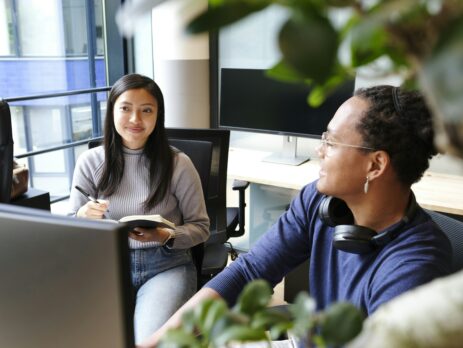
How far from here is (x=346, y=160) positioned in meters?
1.29

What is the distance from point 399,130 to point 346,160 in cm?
16

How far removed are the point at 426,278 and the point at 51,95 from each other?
340cm

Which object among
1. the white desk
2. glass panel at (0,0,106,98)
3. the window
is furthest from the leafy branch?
glass panel at (0,0,106,98)

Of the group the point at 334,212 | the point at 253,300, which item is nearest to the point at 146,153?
the point at 334,212

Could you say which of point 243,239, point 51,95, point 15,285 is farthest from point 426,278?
point 51,95

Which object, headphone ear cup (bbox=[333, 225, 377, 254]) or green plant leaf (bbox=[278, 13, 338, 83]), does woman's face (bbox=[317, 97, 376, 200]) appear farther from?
green plant leaf (bbox=[278, 13, 338, 83])

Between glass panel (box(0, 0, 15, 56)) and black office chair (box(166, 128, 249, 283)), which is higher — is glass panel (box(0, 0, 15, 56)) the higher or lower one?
the higher one

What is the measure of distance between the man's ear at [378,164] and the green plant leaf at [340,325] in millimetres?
864

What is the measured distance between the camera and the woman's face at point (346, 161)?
1263 mm

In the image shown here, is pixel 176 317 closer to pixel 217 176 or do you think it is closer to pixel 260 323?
pixel 260 323

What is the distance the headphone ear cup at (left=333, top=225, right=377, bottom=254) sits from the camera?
3.79 ft

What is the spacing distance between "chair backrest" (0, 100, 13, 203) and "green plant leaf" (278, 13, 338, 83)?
6.19ft

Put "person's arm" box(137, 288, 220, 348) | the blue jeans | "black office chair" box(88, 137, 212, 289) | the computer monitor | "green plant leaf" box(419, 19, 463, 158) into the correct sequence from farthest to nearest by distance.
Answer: "black office chair" box(88, 137, 212, 289) < the blue jeans < "person's arm" box(137, 288, 220, 348) < the computer monitor < "green plant leaf" box(419, 19, 463, 158)

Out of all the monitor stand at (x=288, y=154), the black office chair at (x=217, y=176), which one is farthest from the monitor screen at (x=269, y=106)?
the black office chair at (x=217, y=176)
